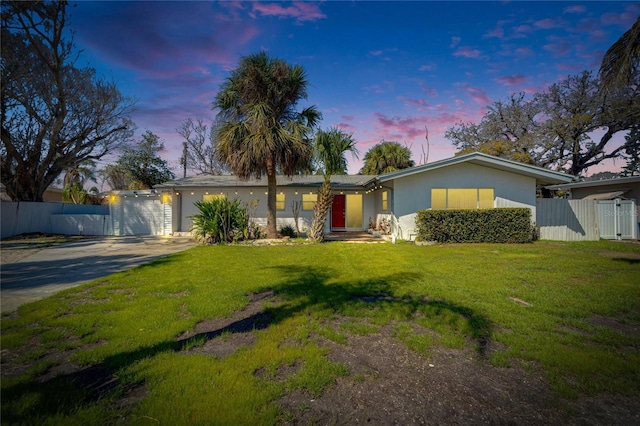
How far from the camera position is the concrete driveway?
5.04 meters

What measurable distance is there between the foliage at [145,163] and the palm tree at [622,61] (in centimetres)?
2883

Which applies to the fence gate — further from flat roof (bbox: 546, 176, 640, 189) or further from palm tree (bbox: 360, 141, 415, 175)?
palm tree (bbox: 360, 141, 415, 175)

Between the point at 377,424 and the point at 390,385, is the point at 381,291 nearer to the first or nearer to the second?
the point at 390,385

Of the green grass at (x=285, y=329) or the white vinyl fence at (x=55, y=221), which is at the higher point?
the white vinyl fence at (x=55, y=221)

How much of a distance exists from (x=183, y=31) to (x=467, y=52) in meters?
10.4

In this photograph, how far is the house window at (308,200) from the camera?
15.9m

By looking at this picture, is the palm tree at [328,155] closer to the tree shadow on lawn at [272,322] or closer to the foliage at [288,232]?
the foliage at [288,232]

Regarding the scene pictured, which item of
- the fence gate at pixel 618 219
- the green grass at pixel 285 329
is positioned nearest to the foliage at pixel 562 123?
the fence gate at pixel 618 219

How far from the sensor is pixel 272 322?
3814mm

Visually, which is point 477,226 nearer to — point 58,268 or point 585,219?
point 585,219

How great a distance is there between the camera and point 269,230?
13.4 metres

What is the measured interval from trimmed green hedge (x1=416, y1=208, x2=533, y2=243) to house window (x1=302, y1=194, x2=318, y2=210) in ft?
20.6

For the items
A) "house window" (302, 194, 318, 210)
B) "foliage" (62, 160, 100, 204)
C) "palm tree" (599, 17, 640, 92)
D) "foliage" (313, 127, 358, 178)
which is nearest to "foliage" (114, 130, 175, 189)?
"foliage" (62, 160, 100, 204)

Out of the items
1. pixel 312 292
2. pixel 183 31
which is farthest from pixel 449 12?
pixel 312 292
